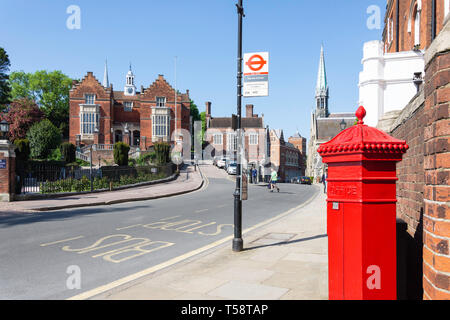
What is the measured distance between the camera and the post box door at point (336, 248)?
3.04m

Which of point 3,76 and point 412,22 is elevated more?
point 3,76

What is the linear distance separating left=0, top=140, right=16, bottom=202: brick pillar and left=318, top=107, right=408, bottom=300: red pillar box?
702 inches

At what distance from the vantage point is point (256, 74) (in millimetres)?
7746

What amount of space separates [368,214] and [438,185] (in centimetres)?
67

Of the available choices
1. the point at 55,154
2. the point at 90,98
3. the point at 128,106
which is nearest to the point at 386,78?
the point at 55,154

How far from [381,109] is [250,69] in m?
3.73

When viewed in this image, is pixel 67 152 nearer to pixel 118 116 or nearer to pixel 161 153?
pixel 161 153

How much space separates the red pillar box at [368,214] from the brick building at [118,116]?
51.3 meters

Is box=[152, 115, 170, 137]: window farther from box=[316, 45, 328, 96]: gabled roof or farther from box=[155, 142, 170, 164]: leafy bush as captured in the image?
box=[316, 45, 328, 96]: gabled roof

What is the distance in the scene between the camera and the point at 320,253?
699cm

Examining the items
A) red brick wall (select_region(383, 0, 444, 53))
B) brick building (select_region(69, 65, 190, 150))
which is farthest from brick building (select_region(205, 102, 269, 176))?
red brick wall (select_region(383, 0, 444, 53))

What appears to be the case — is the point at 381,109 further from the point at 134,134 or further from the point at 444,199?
the point at 134,134

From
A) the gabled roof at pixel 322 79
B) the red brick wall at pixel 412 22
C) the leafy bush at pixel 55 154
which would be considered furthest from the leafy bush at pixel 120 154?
the gabled roof at pixel 322 79

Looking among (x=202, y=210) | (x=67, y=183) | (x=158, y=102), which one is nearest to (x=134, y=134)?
(x=158, y=102)
